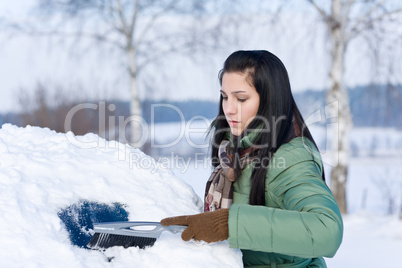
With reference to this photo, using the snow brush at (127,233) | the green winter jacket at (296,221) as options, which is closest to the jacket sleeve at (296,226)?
the green winter jacket at (296,221)

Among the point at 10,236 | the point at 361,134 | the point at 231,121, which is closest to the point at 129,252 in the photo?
the point at 10,236

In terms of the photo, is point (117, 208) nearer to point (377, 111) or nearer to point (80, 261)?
point (80, 261)

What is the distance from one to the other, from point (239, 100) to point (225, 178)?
330 millimetres

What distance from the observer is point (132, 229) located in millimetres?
1554

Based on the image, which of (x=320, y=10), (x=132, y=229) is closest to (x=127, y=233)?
(x=132, y=229)

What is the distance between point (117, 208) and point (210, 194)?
1.38ft

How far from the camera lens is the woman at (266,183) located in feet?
4.55

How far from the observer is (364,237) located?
7.00m

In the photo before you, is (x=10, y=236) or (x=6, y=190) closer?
(x=10, y=236)

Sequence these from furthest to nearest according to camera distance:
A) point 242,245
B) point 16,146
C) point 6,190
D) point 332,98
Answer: point 332,98
point 16,146
point 6,190
point 242,245

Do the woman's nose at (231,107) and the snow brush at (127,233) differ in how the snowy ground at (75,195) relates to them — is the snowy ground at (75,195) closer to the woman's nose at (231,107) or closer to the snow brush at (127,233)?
the snow brush at (127,233)

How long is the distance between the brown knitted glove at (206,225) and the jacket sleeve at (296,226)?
0.03 meters

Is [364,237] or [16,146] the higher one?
[16,146]

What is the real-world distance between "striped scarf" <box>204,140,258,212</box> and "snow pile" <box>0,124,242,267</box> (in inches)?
4.7
